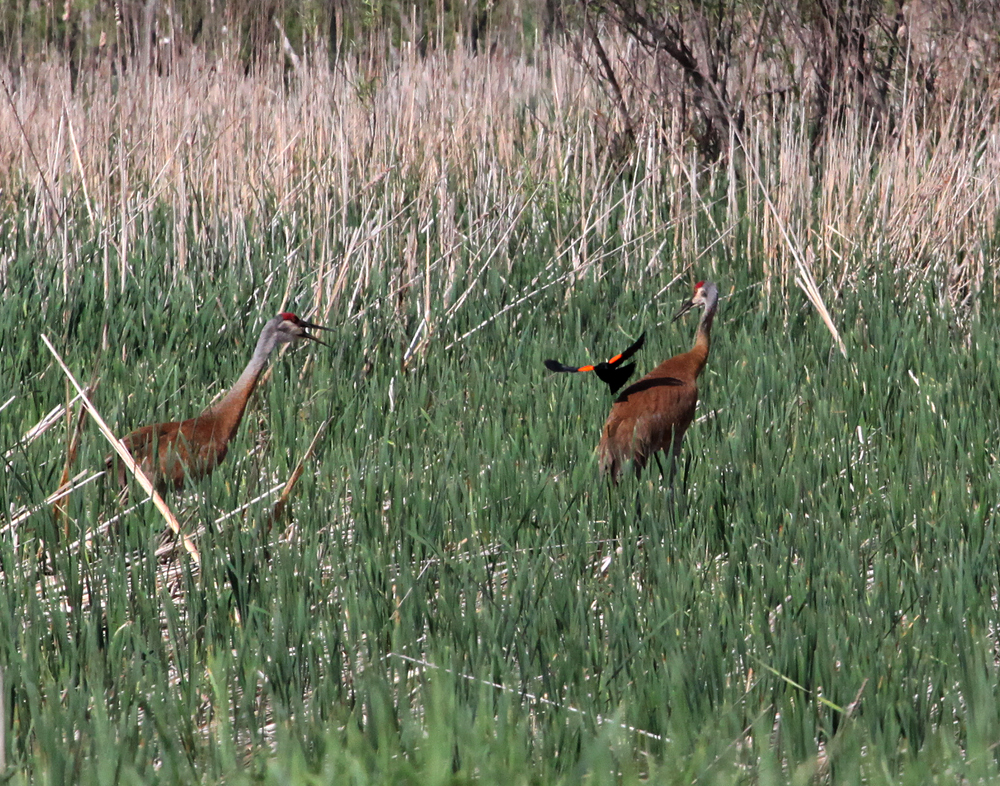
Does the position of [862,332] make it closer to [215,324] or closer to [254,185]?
[215,324]

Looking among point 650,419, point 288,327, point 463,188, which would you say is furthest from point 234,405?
point 463,188

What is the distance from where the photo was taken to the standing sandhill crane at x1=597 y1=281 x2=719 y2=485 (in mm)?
3098

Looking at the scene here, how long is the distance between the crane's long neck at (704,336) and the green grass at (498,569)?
18 cm

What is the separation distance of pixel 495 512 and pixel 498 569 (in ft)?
0.70

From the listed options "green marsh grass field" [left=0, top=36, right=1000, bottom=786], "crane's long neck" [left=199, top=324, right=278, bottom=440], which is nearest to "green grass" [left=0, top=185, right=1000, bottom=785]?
"green marsh grass field" [left=0, top=36, right=1000, bottom=786]

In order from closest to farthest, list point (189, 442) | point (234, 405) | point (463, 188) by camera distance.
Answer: point (189, 442) → point (234, 405) → point (463, 188)

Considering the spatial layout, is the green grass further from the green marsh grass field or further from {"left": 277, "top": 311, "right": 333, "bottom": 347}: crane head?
{"left": 277, "top": 311, "right": 333, "bottom": 347}: crane head

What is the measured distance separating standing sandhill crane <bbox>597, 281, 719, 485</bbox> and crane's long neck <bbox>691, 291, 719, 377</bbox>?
0.12 metres

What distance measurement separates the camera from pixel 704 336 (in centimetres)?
377

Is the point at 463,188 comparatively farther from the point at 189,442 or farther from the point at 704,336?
the point at 189,442

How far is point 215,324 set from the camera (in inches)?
173

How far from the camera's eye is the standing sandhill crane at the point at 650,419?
3.10m

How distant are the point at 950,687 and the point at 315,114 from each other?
488cm

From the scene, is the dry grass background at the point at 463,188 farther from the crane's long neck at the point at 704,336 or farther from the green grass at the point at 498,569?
the crane's long neck at the point at 704,336
